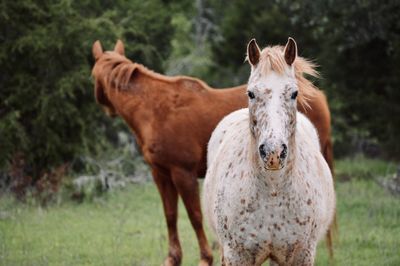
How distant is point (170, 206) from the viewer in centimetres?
684

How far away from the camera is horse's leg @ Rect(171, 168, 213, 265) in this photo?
21.7 feet

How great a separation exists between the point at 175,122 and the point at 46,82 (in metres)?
4.33

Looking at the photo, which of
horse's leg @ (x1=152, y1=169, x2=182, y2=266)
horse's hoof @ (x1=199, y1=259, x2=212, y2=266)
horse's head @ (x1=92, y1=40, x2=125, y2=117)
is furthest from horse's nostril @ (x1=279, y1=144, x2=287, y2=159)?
horse's head @ (x1=92, y1=40, x2=125, y2=117)

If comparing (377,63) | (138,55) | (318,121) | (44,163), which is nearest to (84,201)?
(44,163)

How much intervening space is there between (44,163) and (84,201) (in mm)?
1102

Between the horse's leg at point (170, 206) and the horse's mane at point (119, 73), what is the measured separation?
957 millimetres

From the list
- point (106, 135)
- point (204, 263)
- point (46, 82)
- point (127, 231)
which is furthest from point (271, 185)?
point (106, 135)

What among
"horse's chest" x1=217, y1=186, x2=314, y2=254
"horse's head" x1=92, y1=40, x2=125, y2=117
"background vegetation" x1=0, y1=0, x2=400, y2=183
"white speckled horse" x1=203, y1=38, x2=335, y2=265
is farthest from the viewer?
"background vegetation" x1=0, y1=0, x2=400, y2=183

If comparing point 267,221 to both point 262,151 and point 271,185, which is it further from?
point 262,151

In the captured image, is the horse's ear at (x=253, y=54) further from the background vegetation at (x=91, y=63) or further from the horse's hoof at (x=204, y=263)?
the background vegetation at (x=91, y=63)

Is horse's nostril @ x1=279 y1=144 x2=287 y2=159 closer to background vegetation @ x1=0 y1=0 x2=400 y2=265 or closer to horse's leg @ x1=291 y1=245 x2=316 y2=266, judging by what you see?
horse's leg @ x1=291 y1=245 x2=316 y2=266

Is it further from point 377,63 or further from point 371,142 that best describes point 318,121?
point 371,142

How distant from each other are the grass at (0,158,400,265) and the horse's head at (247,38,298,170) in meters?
3.13

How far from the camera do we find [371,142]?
59.5 ft
